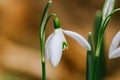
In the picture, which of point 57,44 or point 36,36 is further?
point 36,36

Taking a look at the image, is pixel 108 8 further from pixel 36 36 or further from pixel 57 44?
pixel 36 36

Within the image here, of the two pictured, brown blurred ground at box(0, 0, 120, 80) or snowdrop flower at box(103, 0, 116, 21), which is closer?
snowdrop flower at box(103, 0, 116, 21)

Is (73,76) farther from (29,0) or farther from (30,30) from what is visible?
(29,0)

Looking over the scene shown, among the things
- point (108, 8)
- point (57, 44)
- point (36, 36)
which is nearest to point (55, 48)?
point (57, 44)

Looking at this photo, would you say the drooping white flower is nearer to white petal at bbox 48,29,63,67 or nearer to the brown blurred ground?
white petal at bbox 48,29,63,67

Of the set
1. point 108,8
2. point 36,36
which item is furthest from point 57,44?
point 36,36

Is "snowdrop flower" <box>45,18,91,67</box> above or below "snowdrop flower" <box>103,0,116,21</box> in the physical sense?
below

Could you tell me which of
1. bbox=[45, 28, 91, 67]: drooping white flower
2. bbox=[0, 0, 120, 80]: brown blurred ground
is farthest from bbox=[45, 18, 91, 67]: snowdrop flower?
bbox=[0, 0, 120, 80]: brown blurred ground

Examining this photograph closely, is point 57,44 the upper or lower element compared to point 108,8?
lower

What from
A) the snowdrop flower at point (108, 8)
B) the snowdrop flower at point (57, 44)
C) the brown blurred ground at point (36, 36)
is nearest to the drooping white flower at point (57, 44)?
the snowdrop flower at point (57, 44)
